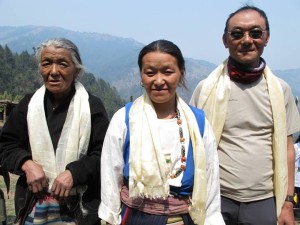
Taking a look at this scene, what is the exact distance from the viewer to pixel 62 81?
2.50 m

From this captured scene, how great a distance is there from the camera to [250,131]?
272 cm

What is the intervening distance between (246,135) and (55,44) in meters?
1.36

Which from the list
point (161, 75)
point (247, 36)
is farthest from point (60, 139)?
point (247, 36)

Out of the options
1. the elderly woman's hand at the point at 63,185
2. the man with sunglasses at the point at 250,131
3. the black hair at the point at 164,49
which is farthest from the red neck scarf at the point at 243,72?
the elderly woman's hand at the point at 63,185

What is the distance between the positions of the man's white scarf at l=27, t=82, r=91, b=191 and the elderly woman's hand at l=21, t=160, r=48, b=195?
0.05m

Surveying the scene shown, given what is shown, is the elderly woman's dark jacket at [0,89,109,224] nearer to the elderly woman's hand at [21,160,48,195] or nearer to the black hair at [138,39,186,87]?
the elderly woman's hand at [21,160,48,195]

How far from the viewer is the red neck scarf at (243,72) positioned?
273 centimetres

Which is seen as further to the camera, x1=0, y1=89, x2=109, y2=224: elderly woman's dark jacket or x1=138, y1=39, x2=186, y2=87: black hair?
x1=0, y1=89, x2=109, y2=224: elderly woman's dark jacket

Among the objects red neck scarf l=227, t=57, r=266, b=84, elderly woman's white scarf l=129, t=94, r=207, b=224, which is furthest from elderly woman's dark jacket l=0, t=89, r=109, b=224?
red neck scarf l=227, t=57, r=266, b=84

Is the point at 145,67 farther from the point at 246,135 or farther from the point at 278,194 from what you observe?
the point at 278,194

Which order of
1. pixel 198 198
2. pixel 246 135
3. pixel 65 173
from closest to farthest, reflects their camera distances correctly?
pixel 198 198 < pixel 65 173 < pixel 246 135

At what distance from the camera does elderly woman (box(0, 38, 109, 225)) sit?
2.42 meters

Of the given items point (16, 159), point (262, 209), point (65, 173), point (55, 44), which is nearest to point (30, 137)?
point (16, 159)

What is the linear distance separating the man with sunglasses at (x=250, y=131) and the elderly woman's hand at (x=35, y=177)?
3.70ft
